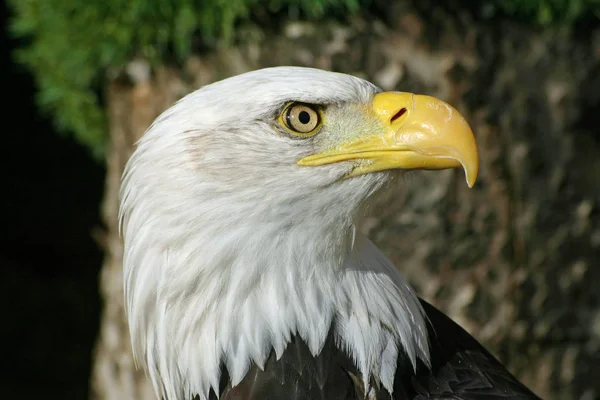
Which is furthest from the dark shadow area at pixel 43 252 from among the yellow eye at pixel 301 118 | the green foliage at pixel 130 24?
the yellow eye at pixel 301 118

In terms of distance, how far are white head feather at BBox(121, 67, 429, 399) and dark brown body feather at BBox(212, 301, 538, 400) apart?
0.09 ft

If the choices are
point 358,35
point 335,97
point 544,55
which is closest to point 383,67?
point 358,35

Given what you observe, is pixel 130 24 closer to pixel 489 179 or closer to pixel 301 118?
pixel 489 179

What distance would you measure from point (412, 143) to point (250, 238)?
445 mm

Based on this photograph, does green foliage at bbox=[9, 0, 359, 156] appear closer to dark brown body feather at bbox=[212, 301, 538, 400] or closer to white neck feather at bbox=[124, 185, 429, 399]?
white neck feather at bbox=[124, 185, 429, 399]

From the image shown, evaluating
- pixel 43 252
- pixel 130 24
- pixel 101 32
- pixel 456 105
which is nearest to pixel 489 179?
pixel 456 105

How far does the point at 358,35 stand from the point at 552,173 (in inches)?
48.5

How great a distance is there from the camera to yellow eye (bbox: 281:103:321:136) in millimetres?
2031

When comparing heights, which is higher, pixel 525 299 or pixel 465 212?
pixel 465 212

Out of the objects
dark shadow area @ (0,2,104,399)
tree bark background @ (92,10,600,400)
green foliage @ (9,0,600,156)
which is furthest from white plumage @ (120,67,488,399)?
dark shadow area @ (0,2,104,399)

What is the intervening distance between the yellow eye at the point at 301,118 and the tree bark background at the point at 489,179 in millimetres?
1772

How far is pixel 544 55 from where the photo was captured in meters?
4.04

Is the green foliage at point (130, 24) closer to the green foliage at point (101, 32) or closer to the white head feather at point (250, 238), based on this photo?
the green foliage at point (101, 32)

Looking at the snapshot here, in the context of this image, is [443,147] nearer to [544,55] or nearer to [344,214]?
[344,214]
